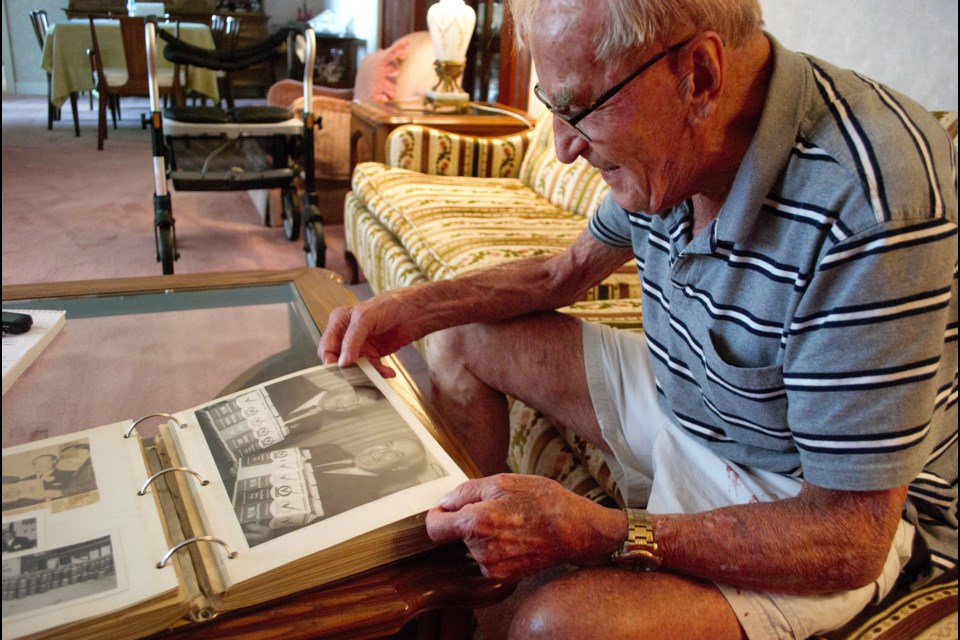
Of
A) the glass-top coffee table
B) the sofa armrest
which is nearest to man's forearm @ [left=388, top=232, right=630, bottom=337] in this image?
the glass-top coffee table

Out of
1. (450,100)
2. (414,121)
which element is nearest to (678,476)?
(414,121)

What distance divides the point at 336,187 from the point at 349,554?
294 cm

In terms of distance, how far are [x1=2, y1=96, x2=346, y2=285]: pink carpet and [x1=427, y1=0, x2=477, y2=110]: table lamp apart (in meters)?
0.76

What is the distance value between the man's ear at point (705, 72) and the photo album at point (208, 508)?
432 millimetres

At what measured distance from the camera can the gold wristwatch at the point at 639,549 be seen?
69 cm

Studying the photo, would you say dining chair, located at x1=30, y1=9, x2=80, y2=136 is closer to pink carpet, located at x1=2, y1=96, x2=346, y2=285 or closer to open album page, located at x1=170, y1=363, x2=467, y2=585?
pink carpet, located at x1=2, y1=96, x2=346, y2=285

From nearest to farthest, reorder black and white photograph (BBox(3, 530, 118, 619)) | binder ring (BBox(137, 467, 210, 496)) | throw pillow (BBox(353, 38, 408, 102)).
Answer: black and white photograph (BBox(3, 530, 118, 619)) < binder ring (BBox(137, 467, 210, 496)) < throw pillow (BBox(353, 38, 408, 102))

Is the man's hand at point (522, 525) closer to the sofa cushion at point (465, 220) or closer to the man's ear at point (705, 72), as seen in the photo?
the man's ear at point (705, 72)

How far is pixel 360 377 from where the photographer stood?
87cm

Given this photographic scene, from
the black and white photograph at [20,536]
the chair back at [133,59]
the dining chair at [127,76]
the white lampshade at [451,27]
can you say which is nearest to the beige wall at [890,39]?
the white lampshade at [451,27]

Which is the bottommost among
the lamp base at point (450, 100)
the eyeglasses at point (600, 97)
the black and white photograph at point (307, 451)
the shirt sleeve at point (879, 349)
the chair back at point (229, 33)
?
the black and white photograph at point (307, 451)

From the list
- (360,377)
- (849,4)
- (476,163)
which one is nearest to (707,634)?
(360,377)

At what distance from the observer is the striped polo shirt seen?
0.62 meters

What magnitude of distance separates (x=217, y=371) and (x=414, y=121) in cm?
168
